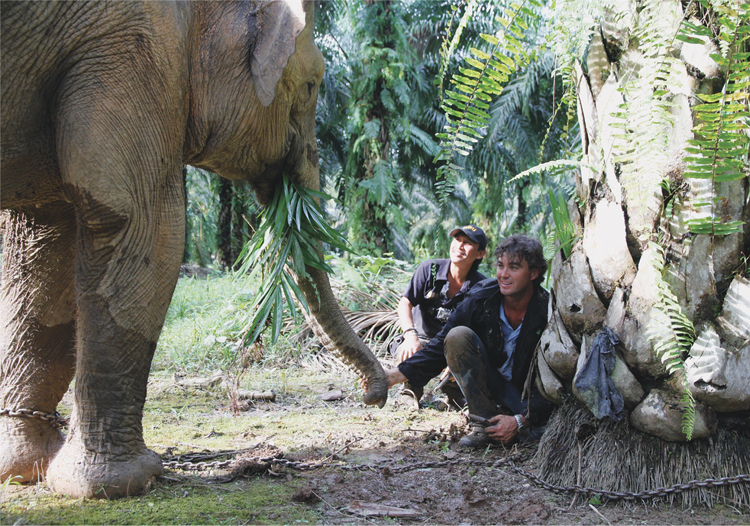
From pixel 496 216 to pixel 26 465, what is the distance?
23107mm

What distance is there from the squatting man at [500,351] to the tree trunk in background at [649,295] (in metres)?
0.82

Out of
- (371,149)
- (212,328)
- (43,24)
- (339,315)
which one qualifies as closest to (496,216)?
(371,149)

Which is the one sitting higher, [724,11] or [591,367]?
[724,11]

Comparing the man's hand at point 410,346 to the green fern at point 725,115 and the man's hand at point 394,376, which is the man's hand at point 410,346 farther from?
the green fern at point 725,115

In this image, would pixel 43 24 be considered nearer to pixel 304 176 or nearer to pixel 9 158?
pixel 9 158

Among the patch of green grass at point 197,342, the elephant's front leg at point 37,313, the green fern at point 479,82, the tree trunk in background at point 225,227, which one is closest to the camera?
the green fern at point 479,82

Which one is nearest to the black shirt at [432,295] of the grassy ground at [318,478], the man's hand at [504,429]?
the grassy ground at [318,478]

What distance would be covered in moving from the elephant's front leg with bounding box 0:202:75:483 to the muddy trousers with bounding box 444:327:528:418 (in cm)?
222

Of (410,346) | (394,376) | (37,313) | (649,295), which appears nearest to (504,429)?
(394,376)

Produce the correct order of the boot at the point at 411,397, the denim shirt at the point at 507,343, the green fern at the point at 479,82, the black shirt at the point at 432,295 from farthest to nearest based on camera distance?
the black shirt at the point at 432,295 < the boot at the point at 411,397 < the denim shirt at the point at 507,343 < the green fern at the point at 479,82

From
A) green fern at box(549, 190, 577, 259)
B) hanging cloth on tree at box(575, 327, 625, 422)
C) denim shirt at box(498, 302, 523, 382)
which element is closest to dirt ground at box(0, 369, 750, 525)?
hanging cloth on tree at box(575, 327, 625, 422)

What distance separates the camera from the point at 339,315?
378 centimetres

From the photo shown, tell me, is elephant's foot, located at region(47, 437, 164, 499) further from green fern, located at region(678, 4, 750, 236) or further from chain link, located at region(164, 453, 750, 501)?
green fern, located at region(678, 4, 750, 236)

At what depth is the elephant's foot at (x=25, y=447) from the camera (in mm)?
2875
